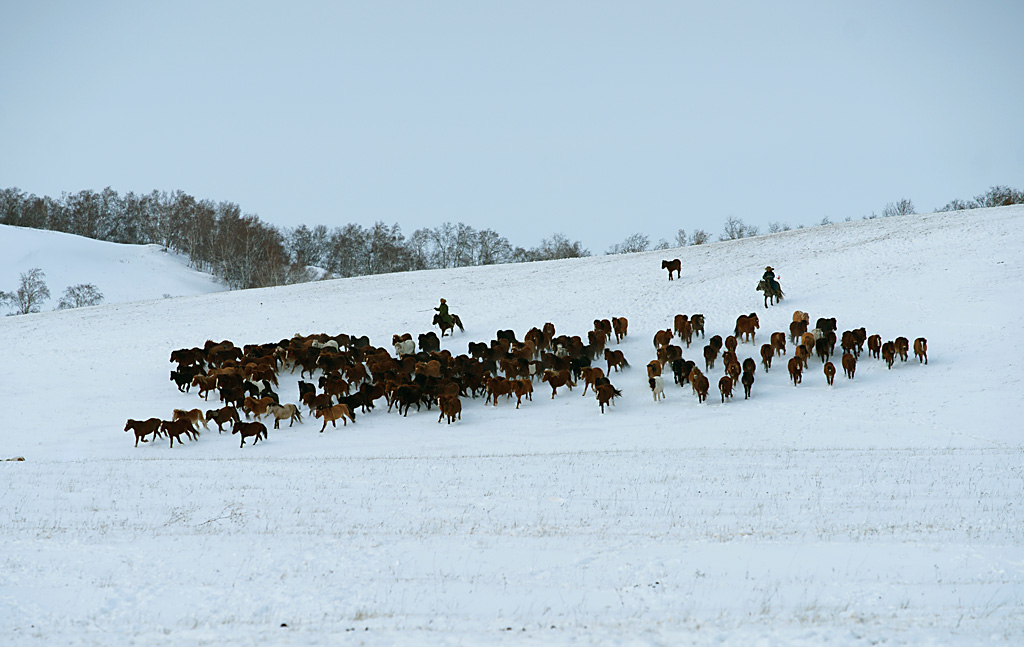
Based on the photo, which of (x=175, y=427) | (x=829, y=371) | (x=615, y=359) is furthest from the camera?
(x=615, y=359)

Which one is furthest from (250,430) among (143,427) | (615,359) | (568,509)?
(615,359)

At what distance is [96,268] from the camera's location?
76.5 meters

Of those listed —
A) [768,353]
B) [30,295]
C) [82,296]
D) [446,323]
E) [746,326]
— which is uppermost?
[82,296]

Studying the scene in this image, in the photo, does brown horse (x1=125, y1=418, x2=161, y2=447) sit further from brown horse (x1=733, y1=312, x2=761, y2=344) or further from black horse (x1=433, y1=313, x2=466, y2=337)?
brown horse (x1=733, y1=312, x2=761, y2=344)

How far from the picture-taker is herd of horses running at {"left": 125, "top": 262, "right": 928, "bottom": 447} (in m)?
19.5

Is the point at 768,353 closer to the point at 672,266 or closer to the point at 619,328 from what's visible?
the point at 619,328

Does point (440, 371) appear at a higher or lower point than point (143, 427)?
higher

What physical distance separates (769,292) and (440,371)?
1425 centimetres

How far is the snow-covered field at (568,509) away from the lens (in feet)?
23.2

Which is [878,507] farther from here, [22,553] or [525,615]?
[22,553]

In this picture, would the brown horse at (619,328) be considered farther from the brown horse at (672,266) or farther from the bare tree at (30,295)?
the bare tree at (30,295)

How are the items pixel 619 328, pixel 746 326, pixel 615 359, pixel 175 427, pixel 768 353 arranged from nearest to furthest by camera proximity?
pixel 175 427
pixel 768 353
pixel 615 359
pixel 746 326
pixel 619 328

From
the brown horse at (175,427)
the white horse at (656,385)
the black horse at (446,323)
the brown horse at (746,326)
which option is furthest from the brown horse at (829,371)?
the brown horse at (175,427)

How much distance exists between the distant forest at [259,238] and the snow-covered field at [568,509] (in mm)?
47902
